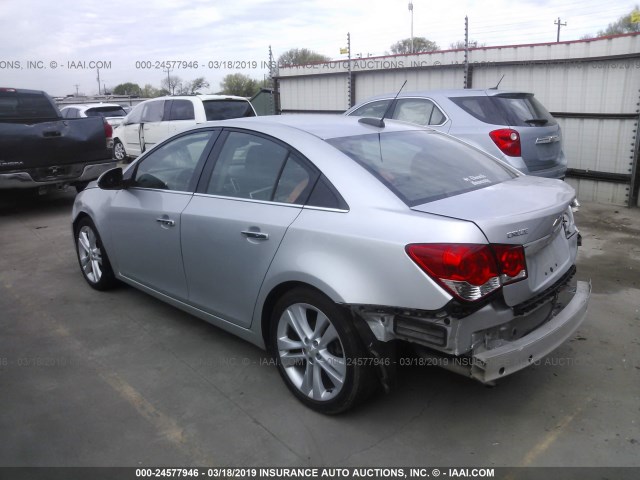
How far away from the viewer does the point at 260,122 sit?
11.6 ft

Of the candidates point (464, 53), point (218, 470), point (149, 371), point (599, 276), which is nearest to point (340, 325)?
point (218, 470)

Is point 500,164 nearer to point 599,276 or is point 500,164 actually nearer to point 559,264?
point 559,264

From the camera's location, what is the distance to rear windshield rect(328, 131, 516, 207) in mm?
2867

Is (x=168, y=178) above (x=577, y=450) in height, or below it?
above

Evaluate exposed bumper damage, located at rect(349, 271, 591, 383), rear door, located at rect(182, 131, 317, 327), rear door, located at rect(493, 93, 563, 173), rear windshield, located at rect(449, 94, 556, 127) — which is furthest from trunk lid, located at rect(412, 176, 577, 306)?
rear windshield, located at rect(449, 94, 556, 127)

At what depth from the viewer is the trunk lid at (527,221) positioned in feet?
8.21

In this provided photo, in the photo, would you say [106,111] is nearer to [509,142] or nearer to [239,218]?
[509,142]

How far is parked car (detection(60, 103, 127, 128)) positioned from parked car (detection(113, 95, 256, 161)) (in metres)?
3.83

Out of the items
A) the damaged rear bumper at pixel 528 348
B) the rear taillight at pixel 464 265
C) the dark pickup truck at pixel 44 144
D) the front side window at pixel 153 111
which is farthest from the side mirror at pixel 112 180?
the front side window at pixel 153 111

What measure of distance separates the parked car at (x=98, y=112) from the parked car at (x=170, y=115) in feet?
12.6

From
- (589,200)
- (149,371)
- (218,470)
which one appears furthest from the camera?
(589,200)

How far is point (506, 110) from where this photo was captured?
6.64 metres

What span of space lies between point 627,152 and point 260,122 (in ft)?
22.1

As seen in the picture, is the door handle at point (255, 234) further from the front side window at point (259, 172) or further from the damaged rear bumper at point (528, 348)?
the damaged rear bumper at point (528, 348)
